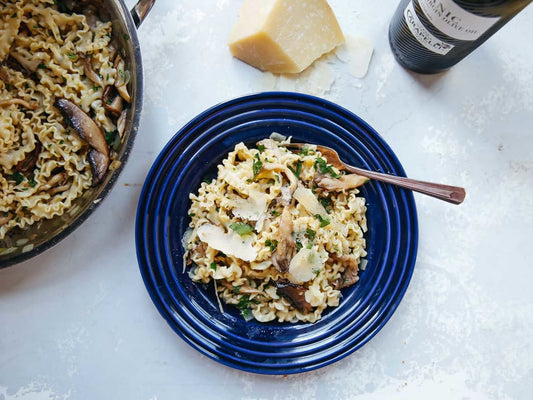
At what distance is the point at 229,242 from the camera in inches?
75.4

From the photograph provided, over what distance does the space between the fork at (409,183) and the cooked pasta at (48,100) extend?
0.83 m

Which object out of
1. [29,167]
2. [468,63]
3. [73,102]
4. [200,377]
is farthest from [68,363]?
[468,63]

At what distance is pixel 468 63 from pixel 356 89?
52 cm

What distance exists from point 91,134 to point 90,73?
243mm

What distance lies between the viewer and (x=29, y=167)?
195 centimetres

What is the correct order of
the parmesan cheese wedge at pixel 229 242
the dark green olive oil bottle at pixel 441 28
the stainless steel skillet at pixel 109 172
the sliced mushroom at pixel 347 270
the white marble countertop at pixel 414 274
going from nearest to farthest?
the dark green olive oil bottle at pixel 441 28 < the stainless steel skillet at pixel 109 172 < the parmesan cheese wedge at pixel 229 242 < the sliced mushroom at pixel 347 270 < the white marble countertop at pixel 414 274

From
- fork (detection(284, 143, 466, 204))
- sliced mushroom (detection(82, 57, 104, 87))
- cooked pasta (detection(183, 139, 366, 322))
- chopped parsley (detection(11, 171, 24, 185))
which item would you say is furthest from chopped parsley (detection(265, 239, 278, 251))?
chopped parsley (detection(11, 171, 24, 185))

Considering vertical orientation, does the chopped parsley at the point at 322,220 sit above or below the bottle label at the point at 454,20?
below

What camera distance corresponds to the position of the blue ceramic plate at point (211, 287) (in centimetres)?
197

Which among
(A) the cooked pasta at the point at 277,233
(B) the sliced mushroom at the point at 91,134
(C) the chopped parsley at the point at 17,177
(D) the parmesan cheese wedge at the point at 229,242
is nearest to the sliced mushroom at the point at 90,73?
(B) the sliced mushroom at the point at 91,134

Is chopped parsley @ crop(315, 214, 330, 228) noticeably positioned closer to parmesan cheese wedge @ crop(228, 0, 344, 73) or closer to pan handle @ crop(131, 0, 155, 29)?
parmesan cheese wedge @ crop(228, 0, 344, 73)

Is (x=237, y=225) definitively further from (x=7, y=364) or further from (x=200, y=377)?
(x=7, y=364)

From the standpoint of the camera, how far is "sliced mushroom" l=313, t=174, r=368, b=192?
2.00 metres

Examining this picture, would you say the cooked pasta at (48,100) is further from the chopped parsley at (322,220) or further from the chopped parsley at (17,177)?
the chopped parsley at (322,220)
